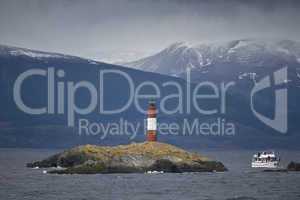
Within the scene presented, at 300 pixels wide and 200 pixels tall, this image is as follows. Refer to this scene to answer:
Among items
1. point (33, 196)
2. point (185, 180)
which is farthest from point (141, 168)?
point (33, 196)

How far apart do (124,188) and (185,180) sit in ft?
39.3

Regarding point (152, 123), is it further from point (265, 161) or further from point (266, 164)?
point (265, 161)

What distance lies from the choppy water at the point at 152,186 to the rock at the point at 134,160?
3.00 m

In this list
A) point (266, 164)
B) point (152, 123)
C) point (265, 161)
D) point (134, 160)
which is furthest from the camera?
point (265, 161)

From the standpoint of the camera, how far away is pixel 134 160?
448 ft

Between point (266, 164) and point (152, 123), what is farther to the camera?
point (266, 164)

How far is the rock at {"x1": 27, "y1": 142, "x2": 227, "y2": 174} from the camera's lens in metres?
135

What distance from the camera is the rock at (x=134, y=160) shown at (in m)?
135

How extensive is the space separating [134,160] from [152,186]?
20525 mm

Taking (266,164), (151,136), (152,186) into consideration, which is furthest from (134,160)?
(266,164)

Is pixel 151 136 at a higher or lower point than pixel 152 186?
higher

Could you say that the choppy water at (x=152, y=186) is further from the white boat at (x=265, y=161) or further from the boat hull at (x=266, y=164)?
the white boat at (x=265, y=161)

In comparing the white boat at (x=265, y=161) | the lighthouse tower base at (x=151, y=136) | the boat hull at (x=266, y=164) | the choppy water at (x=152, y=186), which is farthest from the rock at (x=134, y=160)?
the white boat at (x=265, y=161)

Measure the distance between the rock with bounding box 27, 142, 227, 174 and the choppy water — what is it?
9.83 ft
